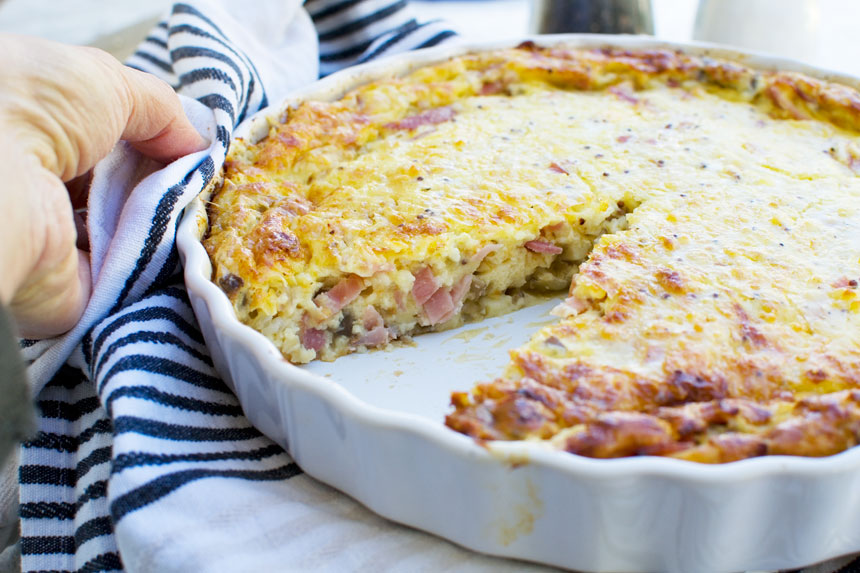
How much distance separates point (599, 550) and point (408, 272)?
3.59 feet

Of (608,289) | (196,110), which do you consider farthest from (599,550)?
(196,110)

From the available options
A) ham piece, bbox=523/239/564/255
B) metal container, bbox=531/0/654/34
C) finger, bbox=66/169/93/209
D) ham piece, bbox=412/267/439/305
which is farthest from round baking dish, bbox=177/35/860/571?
metal container, bbox=531/0/654/34

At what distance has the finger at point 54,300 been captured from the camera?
1.95 m

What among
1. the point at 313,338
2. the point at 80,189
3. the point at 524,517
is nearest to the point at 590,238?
the point at 313,338

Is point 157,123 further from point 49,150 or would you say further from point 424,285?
point 424,285

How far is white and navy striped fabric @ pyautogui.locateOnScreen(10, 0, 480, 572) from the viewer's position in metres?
1.78

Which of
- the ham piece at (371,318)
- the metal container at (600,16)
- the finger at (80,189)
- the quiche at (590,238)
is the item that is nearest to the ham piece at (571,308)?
the quiche at (590,238)

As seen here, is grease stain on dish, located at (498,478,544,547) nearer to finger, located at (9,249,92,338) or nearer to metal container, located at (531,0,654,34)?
finger, located at (9,249,92,338)

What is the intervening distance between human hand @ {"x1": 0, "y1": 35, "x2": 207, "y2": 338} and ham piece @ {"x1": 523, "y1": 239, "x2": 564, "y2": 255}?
1.26 m

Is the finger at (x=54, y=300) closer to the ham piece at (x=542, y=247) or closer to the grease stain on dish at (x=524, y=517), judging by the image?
the grease stain on dish at (x=524, y=517)

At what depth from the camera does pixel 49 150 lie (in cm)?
196

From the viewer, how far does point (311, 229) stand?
98.4 inches

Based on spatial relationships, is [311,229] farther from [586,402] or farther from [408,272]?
[586,402]

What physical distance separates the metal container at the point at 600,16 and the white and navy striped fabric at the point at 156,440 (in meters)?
1.98
